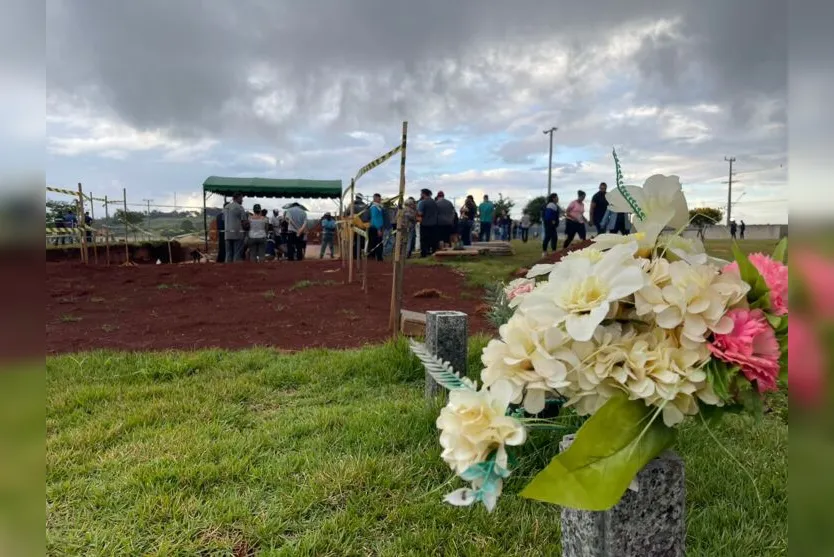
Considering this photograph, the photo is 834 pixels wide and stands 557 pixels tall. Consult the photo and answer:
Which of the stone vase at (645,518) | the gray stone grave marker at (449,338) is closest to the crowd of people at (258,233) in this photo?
the gray stone grave marker at (449,338)

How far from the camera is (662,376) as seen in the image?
82 cm

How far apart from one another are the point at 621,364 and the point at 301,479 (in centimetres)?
190

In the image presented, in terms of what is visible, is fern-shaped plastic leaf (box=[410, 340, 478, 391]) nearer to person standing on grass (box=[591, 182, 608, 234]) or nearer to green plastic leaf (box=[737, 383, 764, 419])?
green plastic leaf (box=[737, 383, 764, 419])

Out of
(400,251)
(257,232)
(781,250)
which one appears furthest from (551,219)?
(781,250)

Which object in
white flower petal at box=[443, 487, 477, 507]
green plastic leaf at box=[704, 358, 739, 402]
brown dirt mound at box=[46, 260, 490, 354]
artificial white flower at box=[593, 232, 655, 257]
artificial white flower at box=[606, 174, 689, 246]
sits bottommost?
brown dirt mound at box=[46, 260, 490, 354]

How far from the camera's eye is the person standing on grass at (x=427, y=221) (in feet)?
45.0

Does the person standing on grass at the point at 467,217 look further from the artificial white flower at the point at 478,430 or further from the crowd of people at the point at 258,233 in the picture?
the artificial white flower at the point at 478,430

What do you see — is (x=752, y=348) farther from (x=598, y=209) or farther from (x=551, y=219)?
(x=551, y=219)

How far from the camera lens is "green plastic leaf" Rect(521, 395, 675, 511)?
0.77 metres

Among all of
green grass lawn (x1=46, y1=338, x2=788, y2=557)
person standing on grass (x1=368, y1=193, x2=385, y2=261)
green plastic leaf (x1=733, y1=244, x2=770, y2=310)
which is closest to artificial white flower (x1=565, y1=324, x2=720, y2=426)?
green plastic leaf (x1=733, y1=244, x2=770, y2=310)

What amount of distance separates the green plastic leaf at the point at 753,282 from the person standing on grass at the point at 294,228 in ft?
51.8

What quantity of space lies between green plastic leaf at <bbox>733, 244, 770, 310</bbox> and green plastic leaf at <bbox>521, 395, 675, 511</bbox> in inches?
9.7
